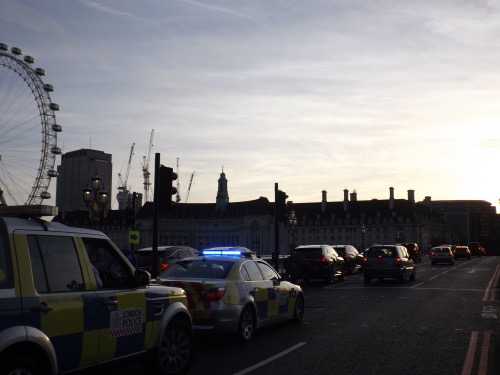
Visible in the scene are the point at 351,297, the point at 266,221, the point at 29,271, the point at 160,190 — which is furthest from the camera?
the point at 266,221

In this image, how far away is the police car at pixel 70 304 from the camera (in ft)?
17.8

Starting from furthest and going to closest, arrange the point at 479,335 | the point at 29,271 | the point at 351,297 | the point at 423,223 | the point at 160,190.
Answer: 1. the point at 423,223
2. the point at 351,297
3. the point at 160,190
4. the point at 479,335
5. the point at 29,271

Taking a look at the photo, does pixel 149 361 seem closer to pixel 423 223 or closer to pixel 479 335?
pixel 479 335

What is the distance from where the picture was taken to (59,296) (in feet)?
19.5

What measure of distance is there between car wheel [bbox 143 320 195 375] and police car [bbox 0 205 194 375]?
0.05 ft

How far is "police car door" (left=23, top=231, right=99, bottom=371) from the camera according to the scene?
5613 millimetres

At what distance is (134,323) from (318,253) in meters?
22.3

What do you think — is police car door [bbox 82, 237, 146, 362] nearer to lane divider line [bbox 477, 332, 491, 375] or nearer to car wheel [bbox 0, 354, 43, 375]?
car wheel [bbox 0, 354, 43, 375]

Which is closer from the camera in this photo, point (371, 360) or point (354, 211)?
point (371, 360)

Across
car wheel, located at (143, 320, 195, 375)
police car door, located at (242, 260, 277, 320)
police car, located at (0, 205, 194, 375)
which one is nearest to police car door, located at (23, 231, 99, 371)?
police car, located at (0, 205, 194, 375)

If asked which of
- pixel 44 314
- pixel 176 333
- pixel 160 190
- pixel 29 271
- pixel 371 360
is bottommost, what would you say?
pixel 371 360

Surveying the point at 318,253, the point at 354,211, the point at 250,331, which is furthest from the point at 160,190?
the point at 354,211

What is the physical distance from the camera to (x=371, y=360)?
30.9 ft

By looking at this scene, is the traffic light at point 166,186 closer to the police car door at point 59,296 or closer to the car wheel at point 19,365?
the police car door at point 59,296
